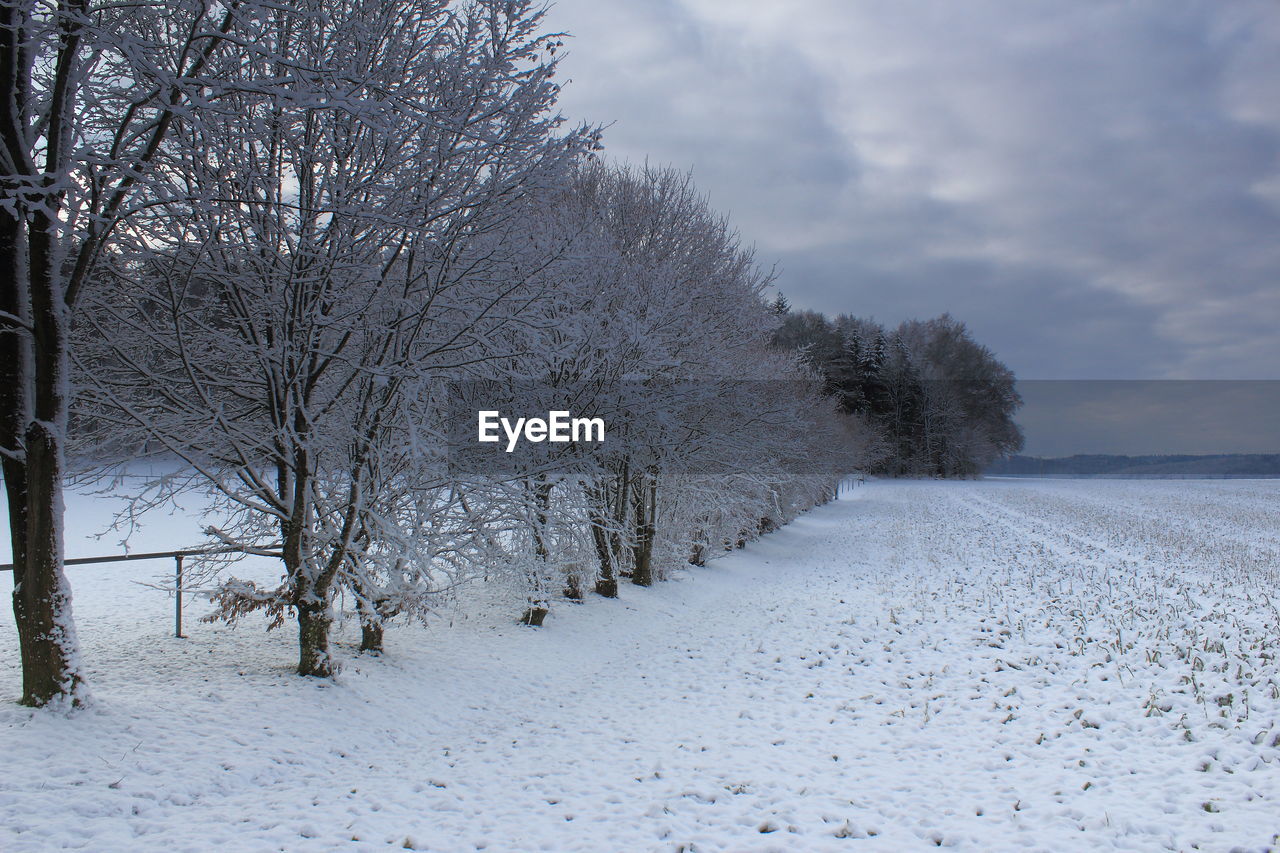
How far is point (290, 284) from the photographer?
6387 mm

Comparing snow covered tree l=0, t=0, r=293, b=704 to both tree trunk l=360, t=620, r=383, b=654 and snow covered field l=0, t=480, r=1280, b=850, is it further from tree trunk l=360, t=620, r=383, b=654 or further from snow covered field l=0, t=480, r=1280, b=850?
tree trunk l=360, t=620, r=383, b=654

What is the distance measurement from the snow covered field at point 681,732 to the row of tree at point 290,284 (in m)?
1.03

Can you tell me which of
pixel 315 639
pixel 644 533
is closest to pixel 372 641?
pixel 315 639

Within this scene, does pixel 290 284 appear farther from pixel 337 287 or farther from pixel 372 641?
pixel 372 641

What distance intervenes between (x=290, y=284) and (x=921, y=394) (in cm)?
7415

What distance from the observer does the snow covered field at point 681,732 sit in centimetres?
481

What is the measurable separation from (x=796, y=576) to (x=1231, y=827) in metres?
13.2

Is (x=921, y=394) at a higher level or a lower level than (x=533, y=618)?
higher

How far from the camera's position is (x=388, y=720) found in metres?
A: 6.97

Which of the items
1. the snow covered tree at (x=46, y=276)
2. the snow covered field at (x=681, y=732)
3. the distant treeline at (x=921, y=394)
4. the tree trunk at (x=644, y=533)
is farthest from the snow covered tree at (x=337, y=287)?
the distant treeline at (x=921, y=394)

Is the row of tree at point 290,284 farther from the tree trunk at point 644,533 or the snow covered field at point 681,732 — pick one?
the tree trunk at point 644,533

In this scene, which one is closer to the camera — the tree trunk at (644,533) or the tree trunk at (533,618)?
the tree trunk at (533,618)

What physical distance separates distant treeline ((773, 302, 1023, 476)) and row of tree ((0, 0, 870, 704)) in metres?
62.5

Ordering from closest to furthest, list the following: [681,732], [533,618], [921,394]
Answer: [681,732], [533,618], [921,394]
